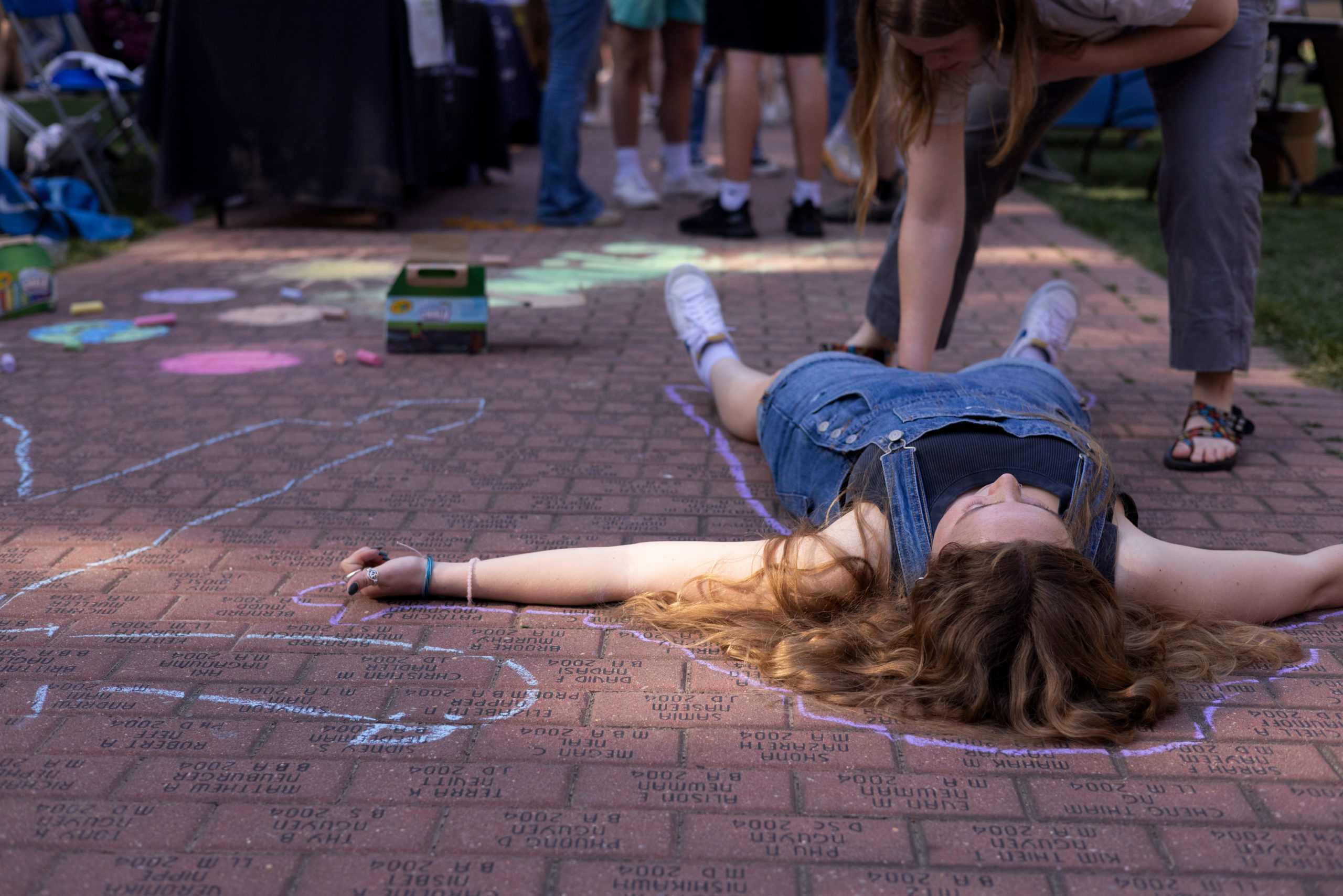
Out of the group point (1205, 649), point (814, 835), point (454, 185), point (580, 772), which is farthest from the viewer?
point (454, 185)

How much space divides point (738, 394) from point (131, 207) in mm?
4677

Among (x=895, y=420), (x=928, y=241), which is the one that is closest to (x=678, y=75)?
(x=928, y=241)

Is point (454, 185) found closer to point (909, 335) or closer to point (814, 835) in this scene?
point (909, 335)

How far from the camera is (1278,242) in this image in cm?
584

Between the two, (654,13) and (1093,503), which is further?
(654,13)

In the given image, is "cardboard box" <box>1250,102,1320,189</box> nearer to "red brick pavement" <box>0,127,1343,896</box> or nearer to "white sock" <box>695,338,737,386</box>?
"red brick pavement" <box>0,127,1343,896</box>

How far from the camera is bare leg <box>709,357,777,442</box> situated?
123 inches

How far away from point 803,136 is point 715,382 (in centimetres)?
278

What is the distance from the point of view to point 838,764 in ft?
5.91

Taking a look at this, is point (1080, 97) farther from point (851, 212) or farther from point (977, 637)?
point (851, 212)

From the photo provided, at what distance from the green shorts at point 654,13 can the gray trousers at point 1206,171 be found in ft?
10.5

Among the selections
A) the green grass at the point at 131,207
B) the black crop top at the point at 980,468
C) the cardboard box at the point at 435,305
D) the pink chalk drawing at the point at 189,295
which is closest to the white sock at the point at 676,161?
the green grass at the point at 131,207

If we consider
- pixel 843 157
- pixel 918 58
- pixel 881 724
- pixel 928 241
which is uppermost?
pixel 918 58

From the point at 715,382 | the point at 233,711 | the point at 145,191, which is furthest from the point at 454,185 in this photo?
the point at 233,711
